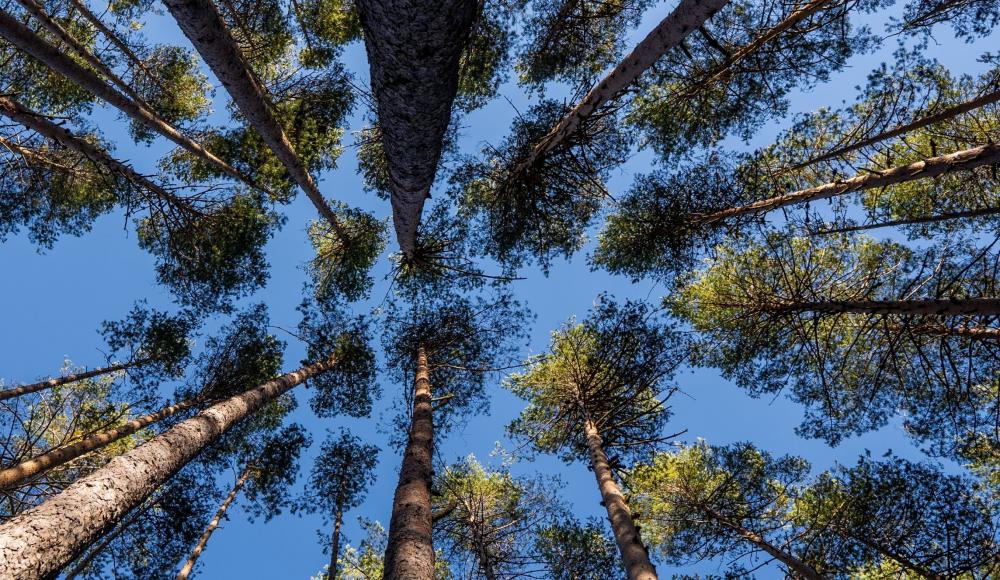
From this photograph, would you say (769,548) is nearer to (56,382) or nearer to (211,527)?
(211,527)

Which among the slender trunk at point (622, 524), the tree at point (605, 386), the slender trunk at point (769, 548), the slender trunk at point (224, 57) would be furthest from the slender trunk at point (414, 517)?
the slender trunk at point (769, 548)

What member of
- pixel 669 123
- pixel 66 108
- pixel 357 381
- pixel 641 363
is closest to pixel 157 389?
pixel 357 381

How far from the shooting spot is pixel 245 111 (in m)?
5.43

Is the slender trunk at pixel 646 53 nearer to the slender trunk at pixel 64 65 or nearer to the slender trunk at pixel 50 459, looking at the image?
the slender trunk at pixel 64 65

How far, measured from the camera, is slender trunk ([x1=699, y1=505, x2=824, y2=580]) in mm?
6578

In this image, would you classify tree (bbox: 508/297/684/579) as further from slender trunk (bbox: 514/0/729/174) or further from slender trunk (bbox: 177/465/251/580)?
slender trunk (bbox: 177/465/251/580)

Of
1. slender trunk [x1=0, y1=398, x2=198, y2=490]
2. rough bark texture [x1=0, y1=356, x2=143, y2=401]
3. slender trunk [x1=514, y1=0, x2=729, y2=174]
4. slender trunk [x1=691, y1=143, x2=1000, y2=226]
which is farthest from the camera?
rough bark texture [x1=0, y1=356, x2=143, y2=401]

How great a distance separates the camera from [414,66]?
3199 mm

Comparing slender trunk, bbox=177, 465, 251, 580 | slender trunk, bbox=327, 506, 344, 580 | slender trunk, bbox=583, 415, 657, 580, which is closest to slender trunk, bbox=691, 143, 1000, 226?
slender trunk, bbox=583, 415, 657, 580

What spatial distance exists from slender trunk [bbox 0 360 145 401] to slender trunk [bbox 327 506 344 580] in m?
5.80

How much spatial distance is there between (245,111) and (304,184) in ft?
6.08

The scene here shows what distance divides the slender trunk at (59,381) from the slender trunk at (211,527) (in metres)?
3.74

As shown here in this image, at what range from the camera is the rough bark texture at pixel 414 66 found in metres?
2.85

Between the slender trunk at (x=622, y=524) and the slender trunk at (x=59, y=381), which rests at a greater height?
the slender trunk at (x=59, y=381)
